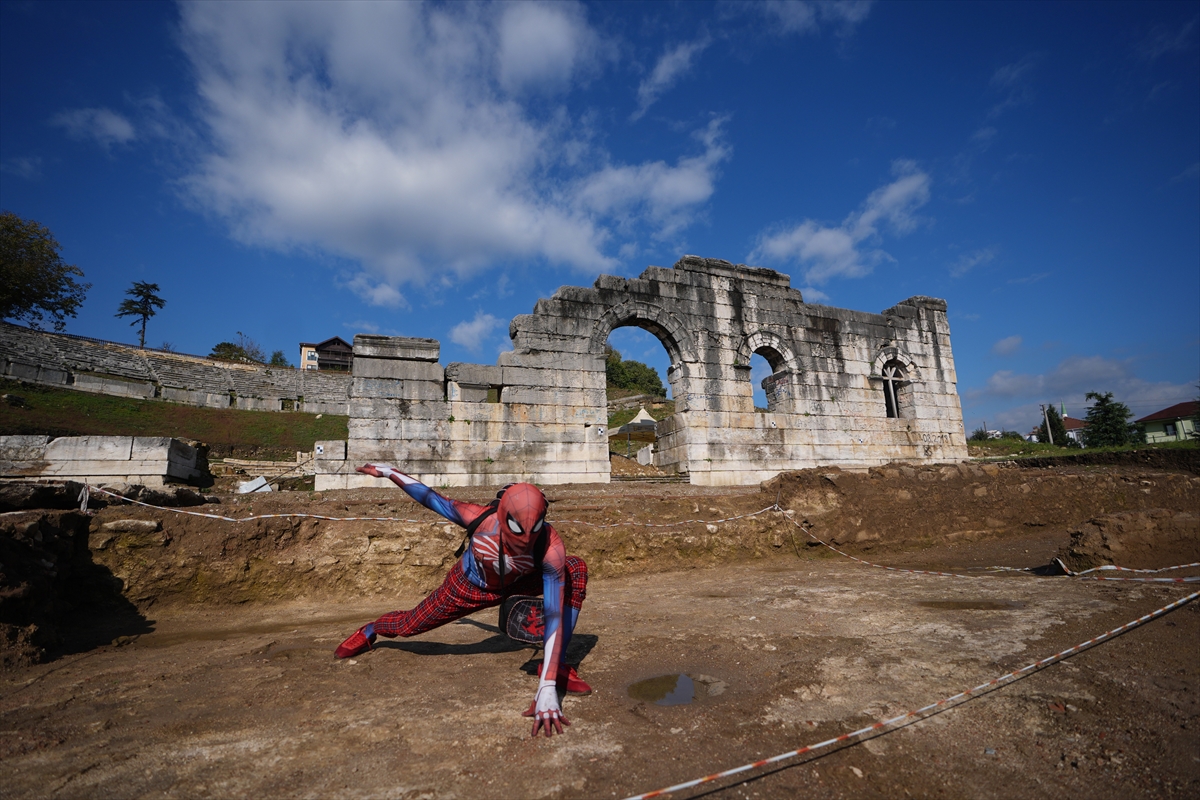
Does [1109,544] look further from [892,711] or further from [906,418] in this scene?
[906,418]

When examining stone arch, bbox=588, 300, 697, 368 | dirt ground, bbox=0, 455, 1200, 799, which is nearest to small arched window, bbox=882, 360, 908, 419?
stone arch, bbox=588, 300, 697, 368

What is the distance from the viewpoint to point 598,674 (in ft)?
12.5

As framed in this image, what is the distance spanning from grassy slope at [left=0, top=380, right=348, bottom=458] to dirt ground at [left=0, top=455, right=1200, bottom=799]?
19.2 metres

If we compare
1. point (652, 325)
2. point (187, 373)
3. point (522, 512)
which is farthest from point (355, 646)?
point (187, 373)

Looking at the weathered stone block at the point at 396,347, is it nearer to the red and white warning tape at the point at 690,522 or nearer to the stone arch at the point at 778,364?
the red and white warning tape at the point at 690,522

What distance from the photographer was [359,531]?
23.2ft

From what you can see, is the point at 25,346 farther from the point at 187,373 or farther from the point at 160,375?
the point at 187,373

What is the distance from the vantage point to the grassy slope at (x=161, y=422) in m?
22.0

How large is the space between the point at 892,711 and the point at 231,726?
3537 millimetres

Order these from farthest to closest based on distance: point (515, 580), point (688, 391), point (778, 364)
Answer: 1. point (778, 364)
2. point (688, 391)
3. point (515, 580)

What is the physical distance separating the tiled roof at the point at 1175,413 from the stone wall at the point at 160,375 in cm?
6583

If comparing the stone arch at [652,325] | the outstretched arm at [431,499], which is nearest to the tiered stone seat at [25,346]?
the stone arch at [652,325]

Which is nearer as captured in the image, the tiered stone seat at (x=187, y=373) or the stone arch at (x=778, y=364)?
the stone arch at (x=778, y=364)

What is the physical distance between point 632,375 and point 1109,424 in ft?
112
